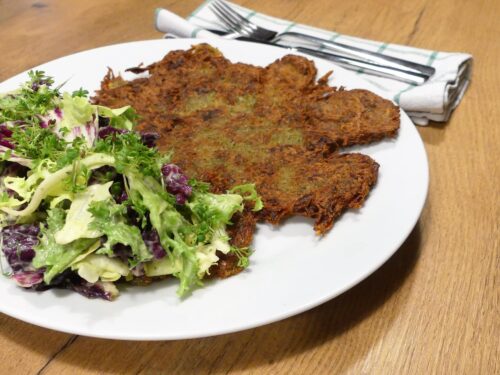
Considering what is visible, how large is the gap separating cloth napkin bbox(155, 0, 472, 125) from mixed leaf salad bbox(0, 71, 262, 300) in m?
1.45

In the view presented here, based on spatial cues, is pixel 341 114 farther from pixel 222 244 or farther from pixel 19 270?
pixel 19 270

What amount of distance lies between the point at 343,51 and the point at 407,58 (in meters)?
0.45

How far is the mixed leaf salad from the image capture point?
185 cm

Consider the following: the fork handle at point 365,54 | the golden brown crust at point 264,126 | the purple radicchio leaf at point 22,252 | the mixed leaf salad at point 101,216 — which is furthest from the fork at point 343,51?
the purple radicchio leaf at point 22,252

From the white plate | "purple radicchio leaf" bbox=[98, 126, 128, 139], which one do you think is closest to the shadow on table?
the white plate

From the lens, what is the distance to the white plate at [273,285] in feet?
5.70

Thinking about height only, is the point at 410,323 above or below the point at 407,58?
below

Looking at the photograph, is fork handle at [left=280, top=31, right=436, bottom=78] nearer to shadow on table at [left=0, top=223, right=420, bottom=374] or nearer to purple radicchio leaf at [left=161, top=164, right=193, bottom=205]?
shadow on table at [left=0, top=223, right=420, bottom=374]

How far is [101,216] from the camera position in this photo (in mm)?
1823

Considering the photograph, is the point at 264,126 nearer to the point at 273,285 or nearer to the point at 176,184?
the point at 176,184

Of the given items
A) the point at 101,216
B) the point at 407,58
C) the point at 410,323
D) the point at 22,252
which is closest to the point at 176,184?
the point at 101,216

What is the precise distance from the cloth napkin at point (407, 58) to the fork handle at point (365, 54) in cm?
9

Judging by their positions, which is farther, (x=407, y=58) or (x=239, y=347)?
(x=407, y=58)

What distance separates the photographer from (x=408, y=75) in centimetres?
323
